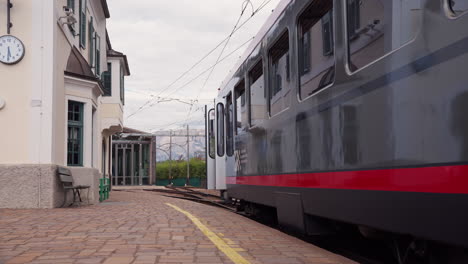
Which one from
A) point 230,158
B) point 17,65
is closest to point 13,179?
point 17,65

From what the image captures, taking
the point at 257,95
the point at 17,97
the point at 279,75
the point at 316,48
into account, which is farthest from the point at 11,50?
the point at 316,48

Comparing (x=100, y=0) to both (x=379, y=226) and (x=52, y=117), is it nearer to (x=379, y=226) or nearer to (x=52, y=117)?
(x=52, y=117)

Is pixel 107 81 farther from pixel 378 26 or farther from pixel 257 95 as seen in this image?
pixel 378 26

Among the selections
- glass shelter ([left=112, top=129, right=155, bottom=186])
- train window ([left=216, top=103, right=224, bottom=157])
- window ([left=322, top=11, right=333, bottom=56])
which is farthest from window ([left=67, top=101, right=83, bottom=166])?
glass shelter ([left=112, top=129, right=155, bottom=186])

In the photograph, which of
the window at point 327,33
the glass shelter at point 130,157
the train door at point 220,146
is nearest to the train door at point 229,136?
the train door at point 220,146

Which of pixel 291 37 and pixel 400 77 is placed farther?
pixel 291 37

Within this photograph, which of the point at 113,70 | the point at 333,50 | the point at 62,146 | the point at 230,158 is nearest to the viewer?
the point at 333,50

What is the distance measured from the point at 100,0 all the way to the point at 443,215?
20.2 m

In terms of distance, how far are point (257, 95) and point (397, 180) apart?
16.8 ft

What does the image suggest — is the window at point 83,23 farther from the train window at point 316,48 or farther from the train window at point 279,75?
the train window at point 316,48

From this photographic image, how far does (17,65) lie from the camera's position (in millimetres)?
13367

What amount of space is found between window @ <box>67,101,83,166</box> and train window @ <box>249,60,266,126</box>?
24.4 ft

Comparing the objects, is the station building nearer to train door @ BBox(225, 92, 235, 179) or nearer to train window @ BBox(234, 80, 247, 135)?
train door @ BBox(225, 92, 235, 179)

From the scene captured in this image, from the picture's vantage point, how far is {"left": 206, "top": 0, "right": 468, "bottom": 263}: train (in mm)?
3404
